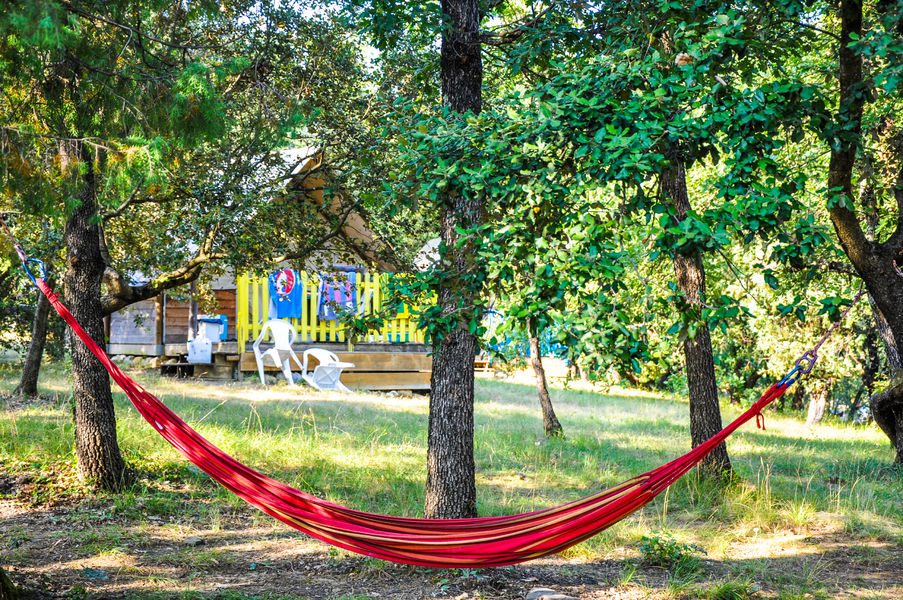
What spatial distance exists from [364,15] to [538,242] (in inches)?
94.2

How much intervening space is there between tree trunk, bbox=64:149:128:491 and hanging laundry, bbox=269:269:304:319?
228 inches

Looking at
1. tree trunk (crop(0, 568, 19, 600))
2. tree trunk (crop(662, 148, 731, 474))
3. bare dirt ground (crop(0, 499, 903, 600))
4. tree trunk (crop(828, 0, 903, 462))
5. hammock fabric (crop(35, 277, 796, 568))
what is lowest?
bare dirt ground (crop(0, 499, 903, 600))

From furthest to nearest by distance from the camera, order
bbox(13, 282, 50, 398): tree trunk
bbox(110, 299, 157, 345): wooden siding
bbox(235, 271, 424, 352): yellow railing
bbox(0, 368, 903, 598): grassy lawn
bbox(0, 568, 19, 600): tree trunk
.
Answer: bbox(110, 299, 157, 345): wooden siding < bbox(235, 271, 424, 352): yellow railing < bbox(13, 282, 50, 398): tree trunk < bbox(0, 368, 903, 598): grassy lawn < bbox(0, 568, 19, 600): tree trunk

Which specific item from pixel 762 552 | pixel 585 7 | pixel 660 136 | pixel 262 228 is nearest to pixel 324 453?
pixel 262 228

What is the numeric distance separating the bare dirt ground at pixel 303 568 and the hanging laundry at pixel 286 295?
20.9 feet

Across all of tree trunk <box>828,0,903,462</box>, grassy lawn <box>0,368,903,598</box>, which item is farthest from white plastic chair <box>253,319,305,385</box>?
tree trunk <box>828,0,903,462</box>

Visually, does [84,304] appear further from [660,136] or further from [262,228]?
[660,136]

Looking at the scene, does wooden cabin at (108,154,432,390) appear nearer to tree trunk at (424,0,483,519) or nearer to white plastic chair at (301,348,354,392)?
white plastic chair at (301,348,354,392)

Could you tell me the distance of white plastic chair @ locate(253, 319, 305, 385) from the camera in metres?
10.5

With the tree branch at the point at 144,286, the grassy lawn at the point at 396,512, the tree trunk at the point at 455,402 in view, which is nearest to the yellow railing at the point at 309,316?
the grassy lawn at the point at 396,512

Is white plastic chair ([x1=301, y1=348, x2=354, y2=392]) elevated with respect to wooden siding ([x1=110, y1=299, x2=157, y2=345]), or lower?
lower

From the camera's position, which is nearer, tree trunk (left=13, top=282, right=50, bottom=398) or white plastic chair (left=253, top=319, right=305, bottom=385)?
tree trunk (left=13, top=282, right=50, bottom=398)

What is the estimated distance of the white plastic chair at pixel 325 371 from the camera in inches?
419

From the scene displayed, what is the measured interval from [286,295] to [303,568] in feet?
24.2
